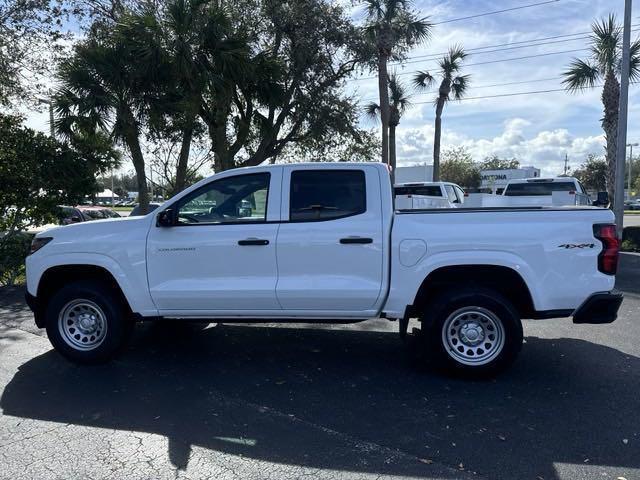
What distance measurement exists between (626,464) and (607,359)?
2263 mm

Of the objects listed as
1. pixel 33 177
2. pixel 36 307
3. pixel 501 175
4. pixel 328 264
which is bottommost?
pixel 36 307

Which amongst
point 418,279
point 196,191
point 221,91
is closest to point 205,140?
point 221,91

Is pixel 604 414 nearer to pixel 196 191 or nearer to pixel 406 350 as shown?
pixel 406 350

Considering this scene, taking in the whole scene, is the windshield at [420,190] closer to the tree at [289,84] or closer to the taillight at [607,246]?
the tree at [289,84]

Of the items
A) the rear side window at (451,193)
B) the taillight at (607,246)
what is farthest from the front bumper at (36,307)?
the rear side window at (451,193)

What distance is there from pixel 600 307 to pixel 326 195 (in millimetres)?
2575

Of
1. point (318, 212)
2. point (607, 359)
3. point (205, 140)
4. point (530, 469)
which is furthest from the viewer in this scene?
point (205, 140)

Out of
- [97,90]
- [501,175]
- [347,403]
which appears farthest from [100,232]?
[501,175]

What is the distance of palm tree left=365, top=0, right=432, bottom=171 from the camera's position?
59.8 feet

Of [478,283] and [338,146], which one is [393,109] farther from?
[478,283]

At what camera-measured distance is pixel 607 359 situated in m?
5.34

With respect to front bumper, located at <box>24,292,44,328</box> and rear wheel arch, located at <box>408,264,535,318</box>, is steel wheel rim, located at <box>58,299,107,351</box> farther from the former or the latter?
rear wheel arch, located at <box>408,264,535,318</box>

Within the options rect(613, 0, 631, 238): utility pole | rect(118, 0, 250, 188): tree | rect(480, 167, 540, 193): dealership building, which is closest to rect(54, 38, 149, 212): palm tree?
rect(118, 0, 250, 188): tree

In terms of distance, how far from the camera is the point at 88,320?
17.5 feet
